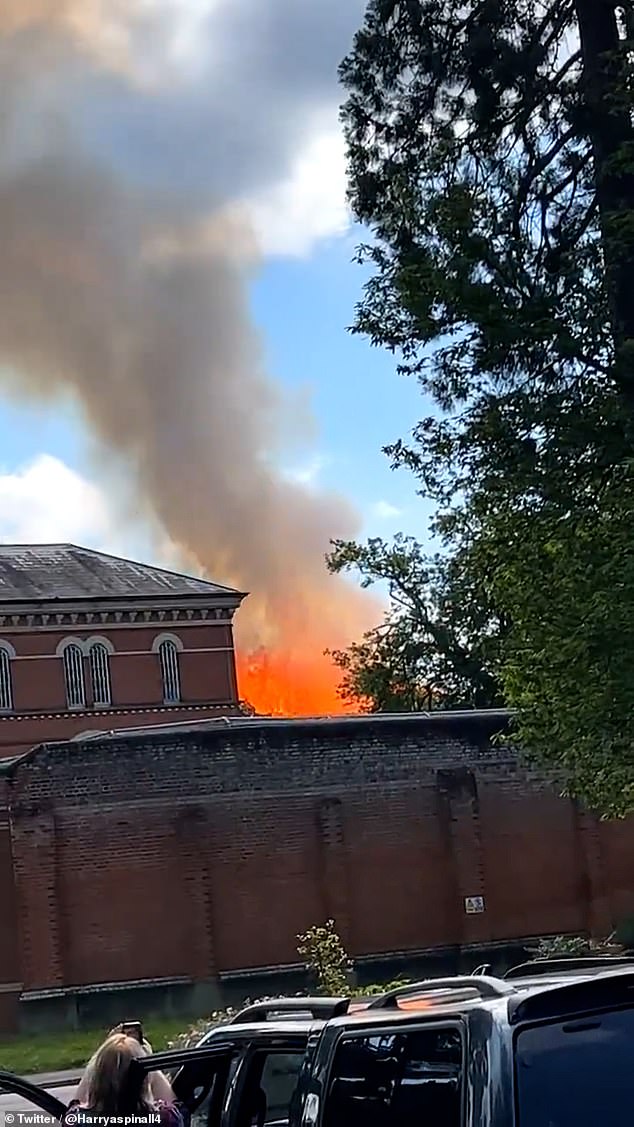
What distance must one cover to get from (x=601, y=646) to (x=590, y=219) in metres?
4.89

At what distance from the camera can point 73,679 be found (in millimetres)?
51688

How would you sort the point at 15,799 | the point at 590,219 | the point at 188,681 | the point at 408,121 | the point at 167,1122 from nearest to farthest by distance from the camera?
1. the point at 167,1122
2. the point at 590,219
3. the point at 408,121
4. the point at 15,799
5. the point at 188,681

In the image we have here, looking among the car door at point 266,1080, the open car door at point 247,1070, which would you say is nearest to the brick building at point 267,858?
the open car door at point 247,1070

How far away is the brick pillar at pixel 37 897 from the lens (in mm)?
26406

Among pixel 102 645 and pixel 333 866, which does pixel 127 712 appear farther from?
pixel 333 866

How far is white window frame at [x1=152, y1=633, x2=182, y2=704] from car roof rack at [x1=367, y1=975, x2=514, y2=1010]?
48.1 meters

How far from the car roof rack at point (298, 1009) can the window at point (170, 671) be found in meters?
47.4

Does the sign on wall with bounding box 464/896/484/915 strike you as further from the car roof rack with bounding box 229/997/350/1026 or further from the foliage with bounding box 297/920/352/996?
the car roof rack with bounding box 229/997/350/1026

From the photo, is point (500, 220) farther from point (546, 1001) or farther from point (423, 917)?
point (423, 917)

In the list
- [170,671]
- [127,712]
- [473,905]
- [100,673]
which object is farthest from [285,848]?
[170,671]

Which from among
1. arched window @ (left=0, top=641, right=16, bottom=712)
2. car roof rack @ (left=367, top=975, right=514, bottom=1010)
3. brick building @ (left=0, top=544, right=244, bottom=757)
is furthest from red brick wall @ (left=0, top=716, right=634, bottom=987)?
arched window @ (left=0, top=641, right=16, bottom=712)

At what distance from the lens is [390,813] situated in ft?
96.7

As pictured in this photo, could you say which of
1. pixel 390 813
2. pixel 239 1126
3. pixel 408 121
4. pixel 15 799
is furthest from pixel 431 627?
pixel 239 1126

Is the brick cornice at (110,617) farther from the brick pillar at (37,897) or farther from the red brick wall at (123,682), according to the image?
the brick pillar at (37,897)
